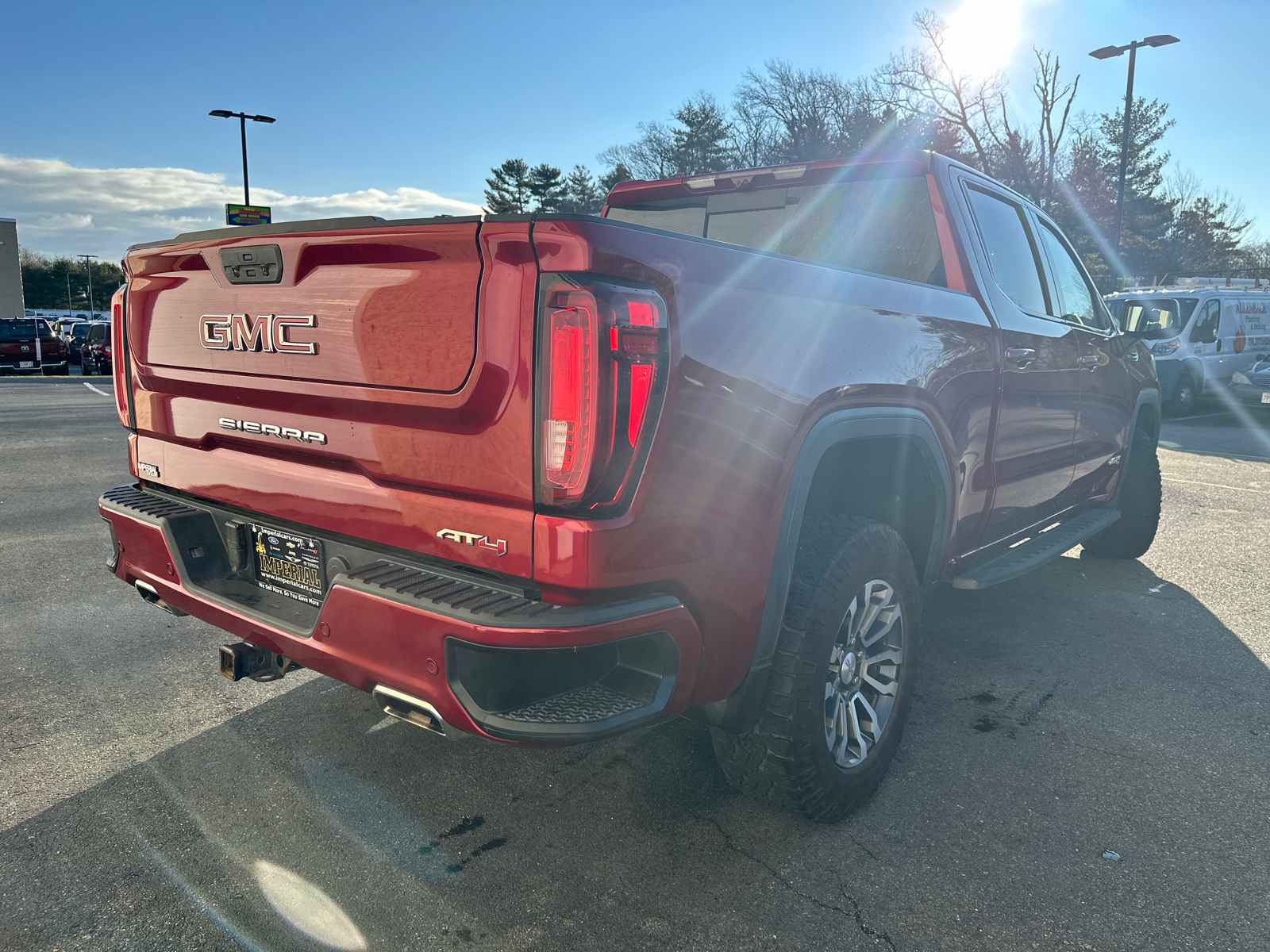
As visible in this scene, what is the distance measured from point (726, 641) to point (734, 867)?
2.38 ft

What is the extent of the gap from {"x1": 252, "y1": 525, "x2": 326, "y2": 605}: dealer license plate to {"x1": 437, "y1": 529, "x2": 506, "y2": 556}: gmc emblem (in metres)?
0.51

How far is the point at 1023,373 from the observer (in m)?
3.57

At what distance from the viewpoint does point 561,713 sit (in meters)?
1.91

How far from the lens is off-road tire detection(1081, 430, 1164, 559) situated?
5.53 m

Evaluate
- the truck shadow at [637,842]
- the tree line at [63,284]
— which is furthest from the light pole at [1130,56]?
the tree line at [63,284]

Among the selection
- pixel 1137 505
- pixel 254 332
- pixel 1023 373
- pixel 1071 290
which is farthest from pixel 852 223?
pixel 1137 505

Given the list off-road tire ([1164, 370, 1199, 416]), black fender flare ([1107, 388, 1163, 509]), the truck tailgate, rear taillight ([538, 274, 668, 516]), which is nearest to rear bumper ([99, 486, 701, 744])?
the truck tailgate

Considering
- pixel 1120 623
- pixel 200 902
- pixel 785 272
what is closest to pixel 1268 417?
pixel 1120 623

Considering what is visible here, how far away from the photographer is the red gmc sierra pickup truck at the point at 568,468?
1854 millimetres

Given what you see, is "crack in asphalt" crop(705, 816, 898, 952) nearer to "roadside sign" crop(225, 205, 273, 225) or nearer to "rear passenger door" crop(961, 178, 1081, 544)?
"rear passenger door" crop(961, 178, 1081, 544)

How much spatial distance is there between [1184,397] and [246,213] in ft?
89.5

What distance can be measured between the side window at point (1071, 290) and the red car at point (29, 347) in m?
29.0

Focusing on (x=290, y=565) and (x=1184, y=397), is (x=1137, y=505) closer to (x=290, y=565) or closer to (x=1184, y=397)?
(x=290, y=565)

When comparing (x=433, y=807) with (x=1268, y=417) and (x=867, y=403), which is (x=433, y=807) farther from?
(x=1268, y=417)
